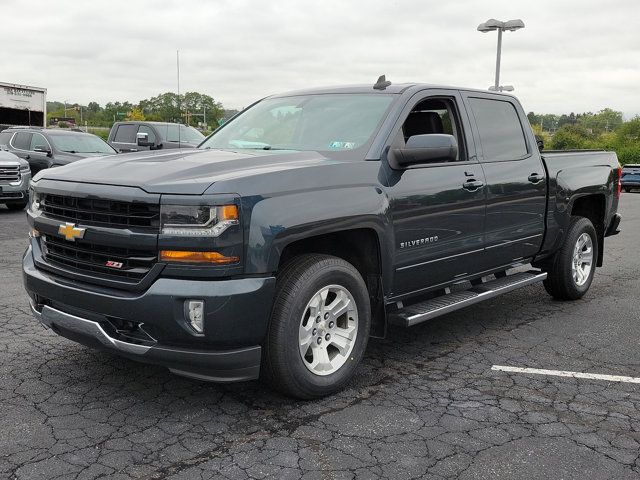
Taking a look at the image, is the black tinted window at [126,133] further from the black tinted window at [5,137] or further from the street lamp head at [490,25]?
the street lamp head at [490,25]

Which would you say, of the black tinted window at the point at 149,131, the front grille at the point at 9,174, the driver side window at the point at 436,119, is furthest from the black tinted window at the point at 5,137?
the driver side window at the point at 436,119

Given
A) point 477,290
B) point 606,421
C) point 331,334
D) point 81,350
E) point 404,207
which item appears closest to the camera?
point 606,421

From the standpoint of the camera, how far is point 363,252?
4.27 metres

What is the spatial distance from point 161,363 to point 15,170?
11309 millimetres

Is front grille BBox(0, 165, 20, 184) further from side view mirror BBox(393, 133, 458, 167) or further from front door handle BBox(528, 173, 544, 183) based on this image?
side view mirror BBox(393, 133, 458, 167)

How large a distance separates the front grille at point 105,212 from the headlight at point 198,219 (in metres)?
0.09

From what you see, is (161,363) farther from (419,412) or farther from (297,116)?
(297,116)

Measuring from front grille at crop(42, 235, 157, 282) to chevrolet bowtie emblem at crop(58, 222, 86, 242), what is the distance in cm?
4

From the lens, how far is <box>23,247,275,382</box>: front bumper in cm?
337

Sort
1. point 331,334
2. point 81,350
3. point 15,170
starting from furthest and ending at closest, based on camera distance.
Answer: point 15,170 < point 81,350 < point 331,334

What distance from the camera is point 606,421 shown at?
375 centimetres

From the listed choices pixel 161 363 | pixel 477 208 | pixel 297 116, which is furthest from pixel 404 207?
pixel 161 363

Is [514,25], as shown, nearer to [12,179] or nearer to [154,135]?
[154,135]

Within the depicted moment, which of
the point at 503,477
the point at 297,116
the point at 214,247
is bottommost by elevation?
the point at 503,477
